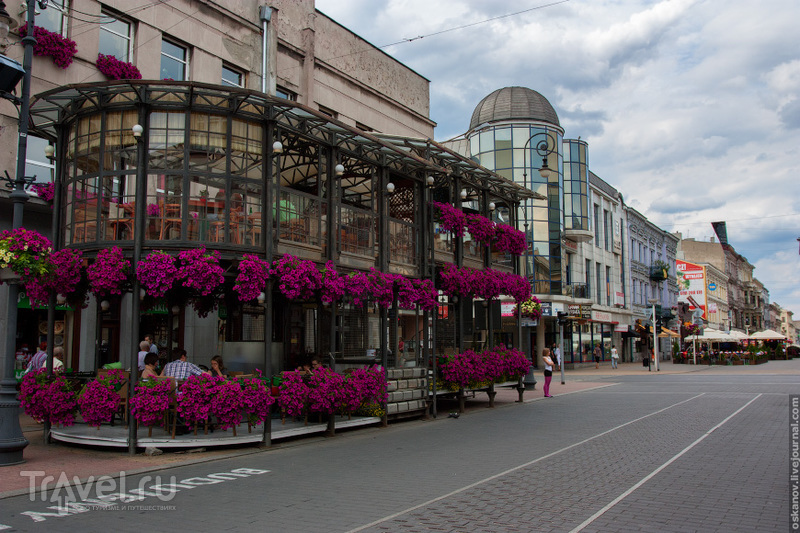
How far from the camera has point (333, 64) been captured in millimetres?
24891

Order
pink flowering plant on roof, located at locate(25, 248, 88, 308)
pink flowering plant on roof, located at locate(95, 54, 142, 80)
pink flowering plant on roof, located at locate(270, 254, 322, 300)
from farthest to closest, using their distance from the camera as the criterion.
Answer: pink flowering plant on roof, located at locate(95, 54, 142, 80), pink flowering plant on roof, located at locate(270, 254, 322, 300), pink flowering plant on roof, located at locate(25, 248, 88, 308)

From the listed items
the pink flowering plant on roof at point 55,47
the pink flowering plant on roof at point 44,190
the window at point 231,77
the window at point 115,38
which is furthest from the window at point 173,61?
the pink flowering plant on roof at point 44,190

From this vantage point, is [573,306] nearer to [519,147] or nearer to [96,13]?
[519,147]

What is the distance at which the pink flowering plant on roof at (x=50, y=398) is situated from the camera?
11.5 m

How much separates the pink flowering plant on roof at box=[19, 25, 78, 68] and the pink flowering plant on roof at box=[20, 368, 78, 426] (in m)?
8.56

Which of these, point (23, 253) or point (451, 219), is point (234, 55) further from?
point (23, 253)

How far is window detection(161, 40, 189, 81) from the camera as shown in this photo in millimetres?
19141

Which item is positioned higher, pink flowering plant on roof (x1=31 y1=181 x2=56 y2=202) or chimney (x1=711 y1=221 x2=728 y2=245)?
chimney (x1=711 y1=221 x2=728 y2=245)

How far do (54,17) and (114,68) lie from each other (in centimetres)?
178

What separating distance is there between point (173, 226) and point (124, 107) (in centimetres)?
243

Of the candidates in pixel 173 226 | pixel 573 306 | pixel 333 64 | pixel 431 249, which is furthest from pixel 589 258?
pixel 173 226

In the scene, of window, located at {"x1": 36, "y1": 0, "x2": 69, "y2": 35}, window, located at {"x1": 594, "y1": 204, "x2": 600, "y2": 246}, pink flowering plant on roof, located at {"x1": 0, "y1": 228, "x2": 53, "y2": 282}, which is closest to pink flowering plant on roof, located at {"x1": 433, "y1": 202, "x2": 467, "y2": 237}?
pink flowering plant on roof, located at {"x1": 0, "y1": 228, "x2": 53, "y2": 282}

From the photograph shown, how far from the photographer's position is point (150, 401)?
10.6m

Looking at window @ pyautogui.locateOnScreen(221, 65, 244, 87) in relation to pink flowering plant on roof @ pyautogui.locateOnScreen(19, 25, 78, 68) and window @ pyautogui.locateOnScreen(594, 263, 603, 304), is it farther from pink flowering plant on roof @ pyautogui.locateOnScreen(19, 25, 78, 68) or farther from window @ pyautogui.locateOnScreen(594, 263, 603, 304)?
window @ pyautogui.locateOnScreen(594, 263, 603, 304)
